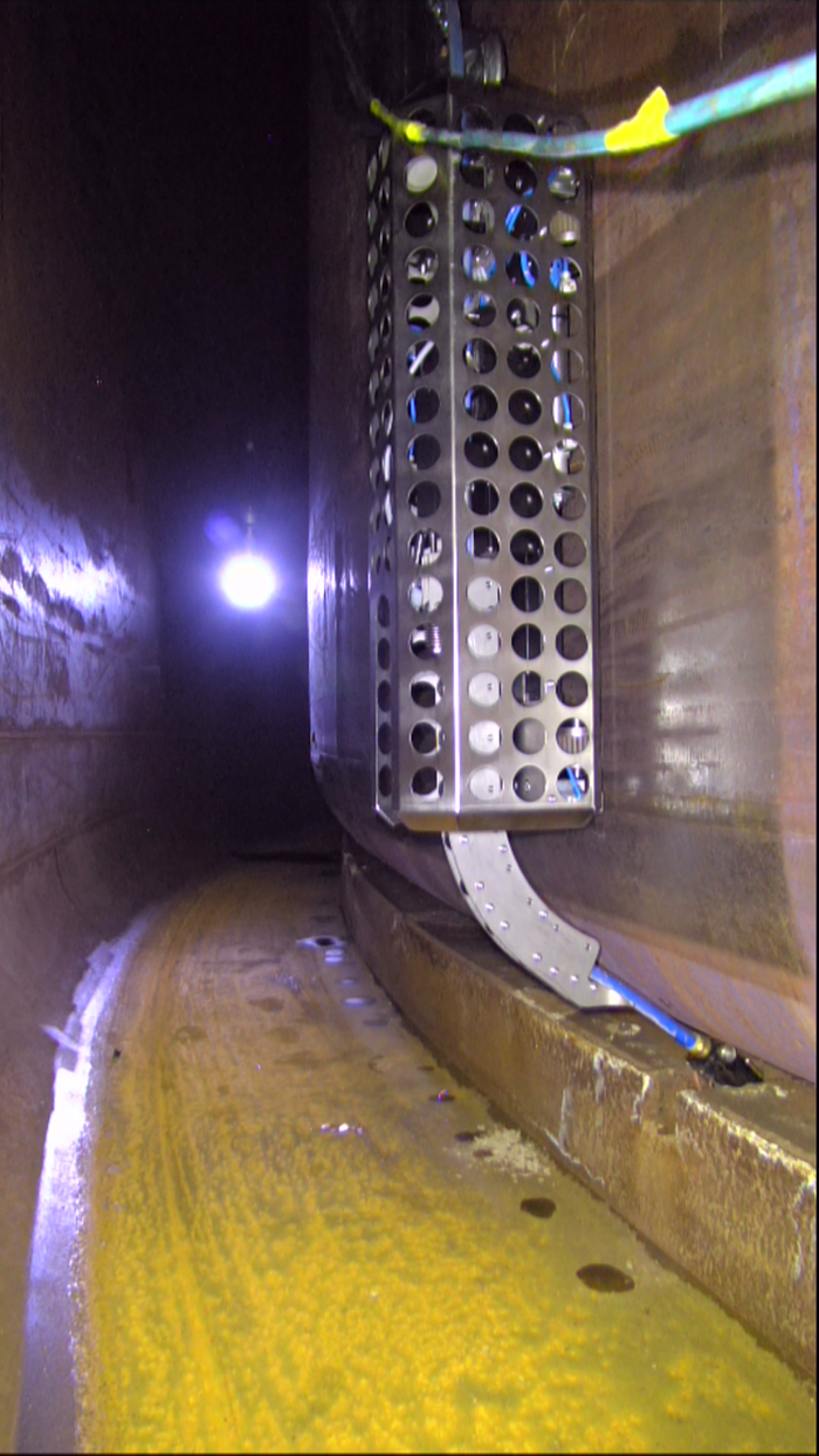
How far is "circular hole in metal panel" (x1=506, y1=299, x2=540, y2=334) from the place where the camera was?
201 centimetres

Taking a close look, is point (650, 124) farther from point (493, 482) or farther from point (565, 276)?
point (493, 482)

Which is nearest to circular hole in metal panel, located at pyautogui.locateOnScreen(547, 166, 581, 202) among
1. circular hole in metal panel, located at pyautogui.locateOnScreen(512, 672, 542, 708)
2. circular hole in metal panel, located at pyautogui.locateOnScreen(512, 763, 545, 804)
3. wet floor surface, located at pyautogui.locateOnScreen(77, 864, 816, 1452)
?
circular hole in metal panel, located at pyautogui.locateOnScreen(512, 672, 542, 708)

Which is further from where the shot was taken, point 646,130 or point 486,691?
point 486,691

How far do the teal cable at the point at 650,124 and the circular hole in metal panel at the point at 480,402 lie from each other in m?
0.52

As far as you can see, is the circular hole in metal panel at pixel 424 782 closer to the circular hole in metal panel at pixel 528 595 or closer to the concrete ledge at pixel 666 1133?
the circular hole in metal panel at pixel 528 595

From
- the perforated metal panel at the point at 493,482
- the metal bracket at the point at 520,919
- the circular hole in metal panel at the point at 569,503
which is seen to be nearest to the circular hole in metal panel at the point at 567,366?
the perforated metal panel at the point at 493,482

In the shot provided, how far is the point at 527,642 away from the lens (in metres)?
2.07

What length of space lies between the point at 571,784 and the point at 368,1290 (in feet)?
3.91

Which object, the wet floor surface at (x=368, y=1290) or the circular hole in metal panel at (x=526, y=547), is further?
the circular hole in metal panel at (x=526, y=547)

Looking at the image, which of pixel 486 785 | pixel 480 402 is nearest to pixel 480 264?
pixel 480 402

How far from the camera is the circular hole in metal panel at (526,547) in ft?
6.68

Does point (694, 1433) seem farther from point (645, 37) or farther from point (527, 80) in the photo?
point (527, 80)

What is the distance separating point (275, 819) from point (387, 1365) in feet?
34.8

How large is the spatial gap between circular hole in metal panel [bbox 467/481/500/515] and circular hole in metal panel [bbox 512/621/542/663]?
11.4 inches
